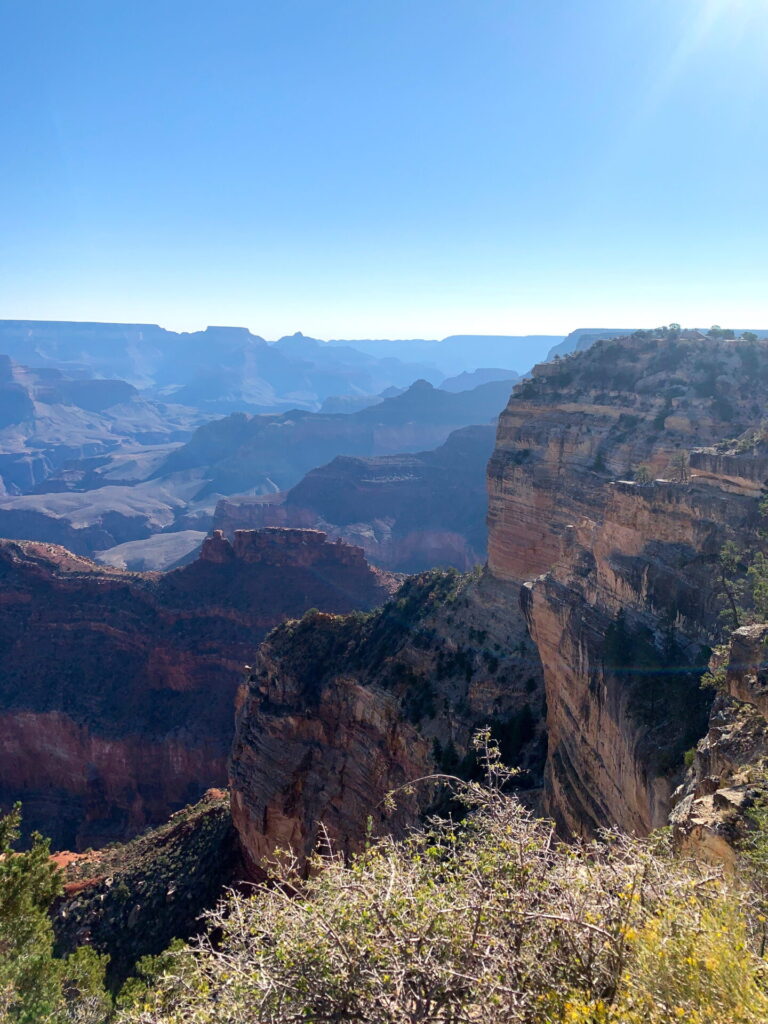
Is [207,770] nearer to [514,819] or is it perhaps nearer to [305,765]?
[305,765]

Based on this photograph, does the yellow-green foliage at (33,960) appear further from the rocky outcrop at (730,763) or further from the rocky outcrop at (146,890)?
the rocky outcrop at (730,763)

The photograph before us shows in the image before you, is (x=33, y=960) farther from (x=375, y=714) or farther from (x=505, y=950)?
(x=375, y=714)

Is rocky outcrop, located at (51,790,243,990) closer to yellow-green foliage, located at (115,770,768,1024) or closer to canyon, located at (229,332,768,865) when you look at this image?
canyon, located at (229,332,768,865)

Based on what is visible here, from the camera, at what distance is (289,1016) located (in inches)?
232

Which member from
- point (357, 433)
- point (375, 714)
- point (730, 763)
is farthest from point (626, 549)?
point (357, 433)

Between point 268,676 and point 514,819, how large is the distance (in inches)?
1050

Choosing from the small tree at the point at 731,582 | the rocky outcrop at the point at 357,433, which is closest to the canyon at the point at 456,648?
the small tree at the point at 731,582

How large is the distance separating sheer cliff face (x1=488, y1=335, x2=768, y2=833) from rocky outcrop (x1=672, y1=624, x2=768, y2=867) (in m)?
2.04

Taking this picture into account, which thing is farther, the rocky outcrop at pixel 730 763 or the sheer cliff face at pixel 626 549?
the sheer cliff face at pixel 626 549

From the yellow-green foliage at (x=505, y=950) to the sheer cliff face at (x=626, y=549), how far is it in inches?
275

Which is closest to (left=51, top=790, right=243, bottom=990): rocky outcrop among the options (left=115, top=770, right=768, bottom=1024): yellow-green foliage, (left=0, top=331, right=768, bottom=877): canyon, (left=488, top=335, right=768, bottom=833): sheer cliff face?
(left=0, top=331, right=768, bottom=877): canyon

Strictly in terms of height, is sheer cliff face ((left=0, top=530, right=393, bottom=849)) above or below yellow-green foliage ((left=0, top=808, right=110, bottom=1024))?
below

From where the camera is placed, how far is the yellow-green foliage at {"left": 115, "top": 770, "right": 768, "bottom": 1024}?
16.8 ft

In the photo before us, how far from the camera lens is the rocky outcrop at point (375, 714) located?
84.0 ft
